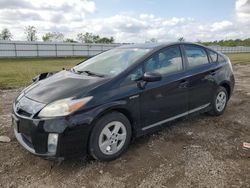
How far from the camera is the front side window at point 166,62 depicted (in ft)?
13.9

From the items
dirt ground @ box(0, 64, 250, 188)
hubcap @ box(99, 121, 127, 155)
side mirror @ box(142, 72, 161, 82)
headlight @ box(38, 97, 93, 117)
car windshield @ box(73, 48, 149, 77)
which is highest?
car windshield @ box(73, 48, 149, 77)

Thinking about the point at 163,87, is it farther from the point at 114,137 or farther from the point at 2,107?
the point at 2,107

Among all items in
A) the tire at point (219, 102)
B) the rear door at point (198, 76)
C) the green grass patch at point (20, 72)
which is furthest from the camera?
the green grass patch at point (20, 72)

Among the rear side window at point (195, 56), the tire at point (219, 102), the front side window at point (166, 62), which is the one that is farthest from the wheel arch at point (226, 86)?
the front side window at point (166, 62)

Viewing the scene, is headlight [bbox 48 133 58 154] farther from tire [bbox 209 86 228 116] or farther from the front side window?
tire [bbox 209 86 228 116]

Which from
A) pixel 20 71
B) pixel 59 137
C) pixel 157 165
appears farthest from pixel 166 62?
pixel 20 71

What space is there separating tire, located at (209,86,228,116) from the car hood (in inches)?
107

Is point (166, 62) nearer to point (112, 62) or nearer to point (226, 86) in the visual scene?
point (112, 62)

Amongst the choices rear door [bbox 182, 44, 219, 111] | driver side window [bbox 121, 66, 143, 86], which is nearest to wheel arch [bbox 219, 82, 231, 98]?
rear door [bbox 182, 44, 219, 111]

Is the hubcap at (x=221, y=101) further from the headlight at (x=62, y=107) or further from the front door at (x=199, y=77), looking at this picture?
the headlight at (x=62, y=107)

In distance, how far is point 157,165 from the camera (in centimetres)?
362

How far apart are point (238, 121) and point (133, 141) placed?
2403 mm

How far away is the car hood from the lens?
3.51 meters

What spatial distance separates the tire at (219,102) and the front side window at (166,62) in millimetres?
1318
